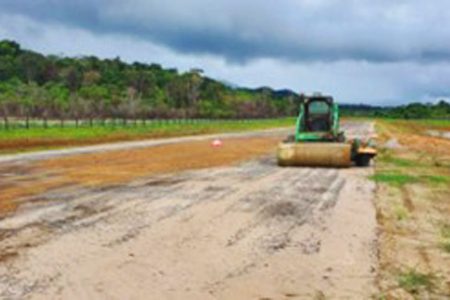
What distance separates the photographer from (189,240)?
10.0 m

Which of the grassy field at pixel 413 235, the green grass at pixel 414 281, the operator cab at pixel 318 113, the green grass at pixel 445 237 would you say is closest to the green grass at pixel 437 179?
the grassy field at pixel 413 235

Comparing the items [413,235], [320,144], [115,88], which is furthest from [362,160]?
[115,88]

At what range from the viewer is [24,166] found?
2283 cm

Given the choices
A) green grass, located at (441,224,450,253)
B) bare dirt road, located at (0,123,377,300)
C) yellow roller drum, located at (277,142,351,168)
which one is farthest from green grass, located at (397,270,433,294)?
yellow roller drum, located at (277,142,351,168)

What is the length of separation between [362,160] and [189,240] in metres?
14.9

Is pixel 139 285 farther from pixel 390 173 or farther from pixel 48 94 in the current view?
pixel 48 94

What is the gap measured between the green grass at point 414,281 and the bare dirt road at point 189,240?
39cm

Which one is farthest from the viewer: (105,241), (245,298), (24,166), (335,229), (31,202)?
(24,166)

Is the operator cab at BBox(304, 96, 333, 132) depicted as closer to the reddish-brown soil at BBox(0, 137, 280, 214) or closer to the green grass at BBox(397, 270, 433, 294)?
the reddish-brown soil at BBox(0, 137, 280, 214)

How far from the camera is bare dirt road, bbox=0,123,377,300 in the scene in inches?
305

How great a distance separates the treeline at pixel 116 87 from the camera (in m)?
89.2

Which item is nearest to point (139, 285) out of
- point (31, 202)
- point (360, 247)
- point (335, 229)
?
point (360, 247)

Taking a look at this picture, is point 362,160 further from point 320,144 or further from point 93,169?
point 93,169

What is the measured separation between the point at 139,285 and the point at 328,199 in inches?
299
